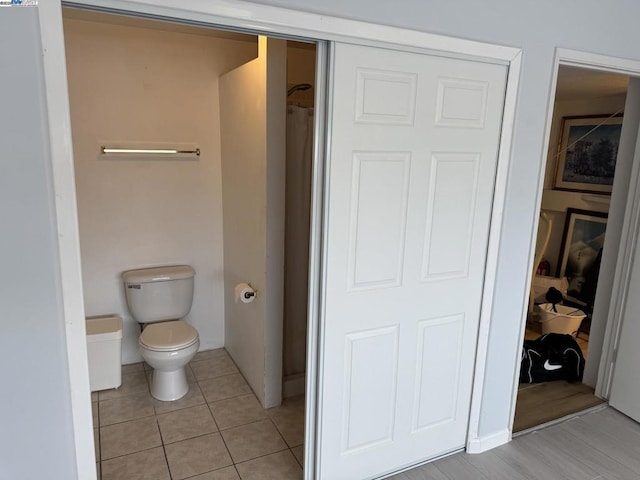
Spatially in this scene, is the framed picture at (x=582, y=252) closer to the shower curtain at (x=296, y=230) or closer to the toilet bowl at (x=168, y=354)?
the shower curtain at (x=296, y=230)

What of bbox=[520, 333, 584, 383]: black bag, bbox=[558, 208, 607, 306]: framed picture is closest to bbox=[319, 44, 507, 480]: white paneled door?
bbox=[520, 333, 584, 383]: black bag

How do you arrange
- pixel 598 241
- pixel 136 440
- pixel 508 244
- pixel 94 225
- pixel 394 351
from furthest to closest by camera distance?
pixel 598 241, pixel 94 225, pixel 136 440, pixel 508 244, pixel 394 351

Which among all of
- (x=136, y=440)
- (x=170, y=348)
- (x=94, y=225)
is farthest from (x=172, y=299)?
(x=136, y=440)

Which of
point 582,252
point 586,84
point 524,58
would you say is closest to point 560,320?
point 582,252

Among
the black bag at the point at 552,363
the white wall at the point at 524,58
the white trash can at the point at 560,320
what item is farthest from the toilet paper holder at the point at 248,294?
Result: the white trash can at the point at 560,320

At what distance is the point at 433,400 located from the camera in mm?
2225

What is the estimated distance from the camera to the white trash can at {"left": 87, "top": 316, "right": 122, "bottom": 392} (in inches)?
111

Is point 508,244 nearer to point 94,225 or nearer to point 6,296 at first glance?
point 6,296

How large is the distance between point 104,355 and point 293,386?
120cm

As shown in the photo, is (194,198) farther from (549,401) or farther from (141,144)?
(549,401)

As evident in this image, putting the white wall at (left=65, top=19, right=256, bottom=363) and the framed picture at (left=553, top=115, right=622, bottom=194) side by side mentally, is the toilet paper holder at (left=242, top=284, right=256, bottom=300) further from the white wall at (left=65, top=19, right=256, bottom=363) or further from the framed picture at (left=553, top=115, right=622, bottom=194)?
the framed picture at (left=553, top=115, right=622, bottom=194)

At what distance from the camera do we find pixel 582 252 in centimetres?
420

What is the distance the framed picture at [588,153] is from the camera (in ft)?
12.8

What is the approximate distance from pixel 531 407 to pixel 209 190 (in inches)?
101
